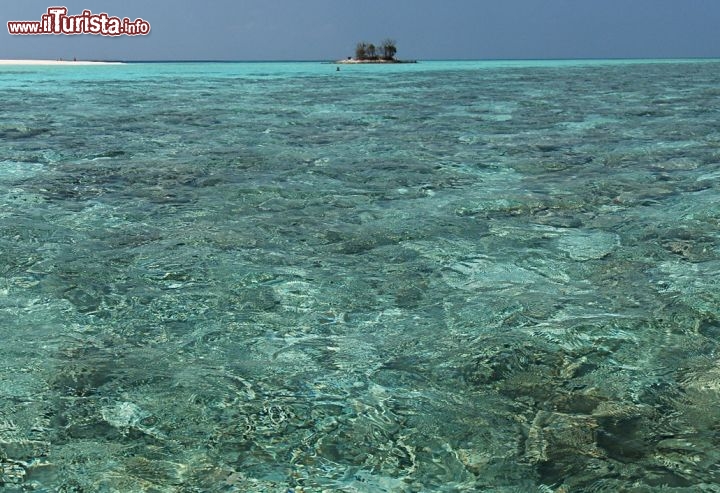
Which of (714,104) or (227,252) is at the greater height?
(714,104)

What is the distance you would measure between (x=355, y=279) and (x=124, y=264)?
1663mm

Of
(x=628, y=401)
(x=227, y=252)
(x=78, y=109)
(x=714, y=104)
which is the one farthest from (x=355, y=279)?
(x=714, y=104)

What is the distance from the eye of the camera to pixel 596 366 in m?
3.33

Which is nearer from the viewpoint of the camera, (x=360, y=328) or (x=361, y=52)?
(x=360, y=328)

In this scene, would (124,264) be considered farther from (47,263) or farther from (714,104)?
(714,104)

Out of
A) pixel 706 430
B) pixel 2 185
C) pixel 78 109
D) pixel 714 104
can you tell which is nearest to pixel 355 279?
pixel 706 430

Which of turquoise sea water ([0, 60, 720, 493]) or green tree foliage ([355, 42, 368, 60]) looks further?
green tree foliage ([355, 42, 368, 60])

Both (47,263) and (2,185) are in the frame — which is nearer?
(47,263)

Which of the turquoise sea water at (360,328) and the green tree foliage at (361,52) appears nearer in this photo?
the turquoise sea water at (360,328)

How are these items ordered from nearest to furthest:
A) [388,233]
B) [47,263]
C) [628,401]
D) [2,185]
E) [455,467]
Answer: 1. [455,467]
2. [628,401]
3. [47,263]
4. [388,233]
5. [2,185]

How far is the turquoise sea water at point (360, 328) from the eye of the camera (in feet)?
8.50

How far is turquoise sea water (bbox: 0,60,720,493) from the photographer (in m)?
2.59

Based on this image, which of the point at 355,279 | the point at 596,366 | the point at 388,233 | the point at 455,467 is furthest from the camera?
the point at 388,233

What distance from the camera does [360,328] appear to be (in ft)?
12.5
